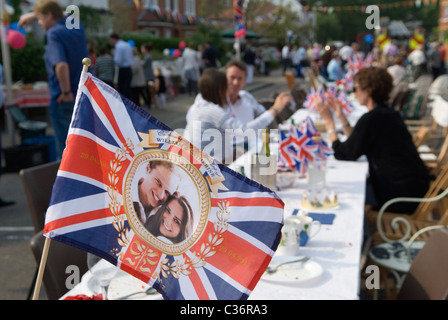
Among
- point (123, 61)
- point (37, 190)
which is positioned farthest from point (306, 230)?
point (123, 61)

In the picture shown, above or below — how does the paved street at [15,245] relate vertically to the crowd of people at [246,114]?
below

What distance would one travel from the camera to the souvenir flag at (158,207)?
161 centimetres

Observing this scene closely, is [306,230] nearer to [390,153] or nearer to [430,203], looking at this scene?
[430,203]

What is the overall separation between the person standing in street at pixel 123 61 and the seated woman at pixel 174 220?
10316mm

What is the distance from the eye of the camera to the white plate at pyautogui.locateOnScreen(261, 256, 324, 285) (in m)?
2.12

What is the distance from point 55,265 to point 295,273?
107cm

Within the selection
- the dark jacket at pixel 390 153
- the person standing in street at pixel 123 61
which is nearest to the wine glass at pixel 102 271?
the dark jacket at pixel 390 153

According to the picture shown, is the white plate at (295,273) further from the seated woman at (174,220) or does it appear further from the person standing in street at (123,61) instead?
the person standing in street at (123,61)

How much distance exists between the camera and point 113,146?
1.66m

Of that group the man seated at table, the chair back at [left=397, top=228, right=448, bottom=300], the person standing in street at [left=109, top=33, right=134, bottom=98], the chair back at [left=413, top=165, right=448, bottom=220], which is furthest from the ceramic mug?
the person standing in street at [left=109, top=33, right=134, bottom=98]

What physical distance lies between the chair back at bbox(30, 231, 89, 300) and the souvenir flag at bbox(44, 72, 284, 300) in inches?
27.6

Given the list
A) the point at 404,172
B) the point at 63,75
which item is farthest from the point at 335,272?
the point at 63,75
